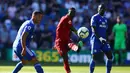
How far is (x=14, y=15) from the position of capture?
26.8m

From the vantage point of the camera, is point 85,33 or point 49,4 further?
point 49,4

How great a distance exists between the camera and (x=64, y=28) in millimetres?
16094

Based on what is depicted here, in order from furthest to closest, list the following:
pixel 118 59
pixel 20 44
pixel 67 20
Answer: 1. pixel 118 59
2. pixel 67 20
3. pixel 20 44

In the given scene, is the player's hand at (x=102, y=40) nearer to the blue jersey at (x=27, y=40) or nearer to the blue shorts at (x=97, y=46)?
the blue shorts at (x=97, y=46)

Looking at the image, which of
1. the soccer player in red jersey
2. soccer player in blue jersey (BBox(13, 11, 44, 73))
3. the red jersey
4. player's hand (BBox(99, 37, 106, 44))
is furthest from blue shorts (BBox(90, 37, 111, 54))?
soccer player in blue jersey (BBox(13, 11, 44, 73))

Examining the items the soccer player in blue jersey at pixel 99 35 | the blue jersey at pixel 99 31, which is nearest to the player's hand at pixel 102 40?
the soccer player in blue jersey at pixel 99 35

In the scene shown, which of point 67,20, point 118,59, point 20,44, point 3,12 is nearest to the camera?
point 20,44

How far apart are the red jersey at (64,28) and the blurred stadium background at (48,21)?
818 centimetres

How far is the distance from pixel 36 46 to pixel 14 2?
3.29m

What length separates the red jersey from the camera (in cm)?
1606

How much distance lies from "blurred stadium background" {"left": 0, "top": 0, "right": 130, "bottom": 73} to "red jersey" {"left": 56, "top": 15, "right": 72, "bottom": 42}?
8.18 m

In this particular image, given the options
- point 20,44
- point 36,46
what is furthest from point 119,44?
point 20,44

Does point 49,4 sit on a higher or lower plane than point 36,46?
higher

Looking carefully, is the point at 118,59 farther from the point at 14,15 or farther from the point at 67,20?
the point at 67,20
